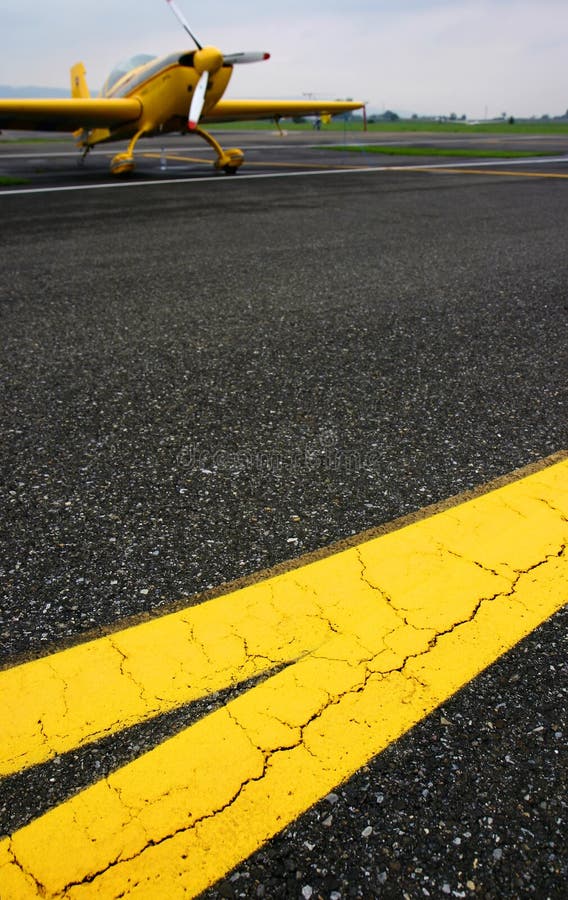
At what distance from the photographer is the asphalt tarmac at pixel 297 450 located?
3.15 feet

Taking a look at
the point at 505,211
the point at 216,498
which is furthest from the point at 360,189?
the point at 216,498

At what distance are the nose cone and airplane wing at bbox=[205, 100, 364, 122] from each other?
→ 178cm

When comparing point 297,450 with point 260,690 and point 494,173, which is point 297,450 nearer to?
point 260,690

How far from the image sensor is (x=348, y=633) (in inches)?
51.3

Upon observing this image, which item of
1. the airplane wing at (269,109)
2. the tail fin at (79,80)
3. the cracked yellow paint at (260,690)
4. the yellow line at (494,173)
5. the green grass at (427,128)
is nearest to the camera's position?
the cracked yellow paint at (260,690)

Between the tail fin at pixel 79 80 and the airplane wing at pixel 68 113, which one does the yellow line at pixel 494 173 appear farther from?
the tail fin at pixel 79 80

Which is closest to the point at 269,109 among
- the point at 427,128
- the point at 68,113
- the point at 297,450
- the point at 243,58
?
the point at 243,58

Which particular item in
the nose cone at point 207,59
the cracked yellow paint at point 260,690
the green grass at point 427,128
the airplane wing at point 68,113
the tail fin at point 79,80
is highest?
the green grass at point 427,128

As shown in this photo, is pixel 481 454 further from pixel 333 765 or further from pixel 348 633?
pixel 333 765

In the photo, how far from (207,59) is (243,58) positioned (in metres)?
0.98

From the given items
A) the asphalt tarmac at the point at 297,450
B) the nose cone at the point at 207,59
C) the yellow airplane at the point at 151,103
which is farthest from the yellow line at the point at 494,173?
the asphalt tarmac at the point at 297,450

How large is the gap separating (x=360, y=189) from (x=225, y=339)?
7328 millimetres

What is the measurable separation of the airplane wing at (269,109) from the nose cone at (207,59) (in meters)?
1.78

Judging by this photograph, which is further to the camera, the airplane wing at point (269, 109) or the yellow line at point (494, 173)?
the airplane wing at point (269, 109)
